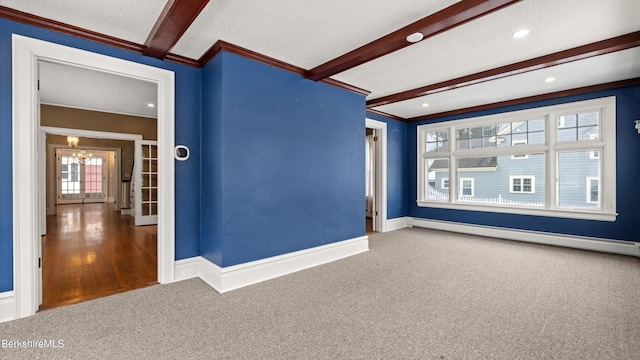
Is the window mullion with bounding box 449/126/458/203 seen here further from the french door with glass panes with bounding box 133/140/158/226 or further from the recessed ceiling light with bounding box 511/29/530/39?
the french door with glass panes with bounding box 133/140/158/226

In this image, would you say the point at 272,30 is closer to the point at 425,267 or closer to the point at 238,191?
the point at 238,191

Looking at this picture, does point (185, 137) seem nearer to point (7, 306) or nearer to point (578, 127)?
point (7, 306)

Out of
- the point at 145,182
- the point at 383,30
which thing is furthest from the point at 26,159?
the point at 145,182

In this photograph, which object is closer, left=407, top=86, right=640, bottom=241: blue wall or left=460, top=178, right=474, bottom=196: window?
left=407, top=86, right=640, bottom=241: blue wall

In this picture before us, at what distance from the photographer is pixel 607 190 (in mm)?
3953

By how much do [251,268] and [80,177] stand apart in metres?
12.1

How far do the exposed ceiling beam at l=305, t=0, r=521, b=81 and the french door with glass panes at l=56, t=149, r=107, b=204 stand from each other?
12174 millimetres

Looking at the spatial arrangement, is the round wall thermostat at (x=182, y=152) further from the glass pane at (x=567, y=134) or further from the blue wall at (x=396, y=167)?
the glass pane at (x=567, y=134)

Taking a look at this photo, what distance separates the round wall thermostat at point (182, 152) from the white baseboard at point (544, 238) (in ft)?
16.1

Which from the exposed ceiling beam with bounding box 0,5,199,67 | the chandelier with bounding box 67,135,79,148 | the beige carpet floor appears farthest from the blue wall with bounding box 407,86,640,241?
the chandelier with bounding box 67,135,79,148

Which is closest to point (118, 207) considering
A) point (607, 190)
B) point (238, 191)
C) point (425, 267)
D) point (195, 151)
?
point (195, 151)

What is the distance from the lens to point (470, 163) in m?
5.42

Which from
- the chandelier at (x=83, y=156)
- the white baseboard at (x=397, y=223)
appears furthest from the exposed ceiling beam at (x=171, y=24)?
the chandelier at (x=83, y=156)

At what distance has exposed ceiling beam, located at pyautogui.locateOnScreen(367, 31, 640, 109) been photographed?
2611mm
